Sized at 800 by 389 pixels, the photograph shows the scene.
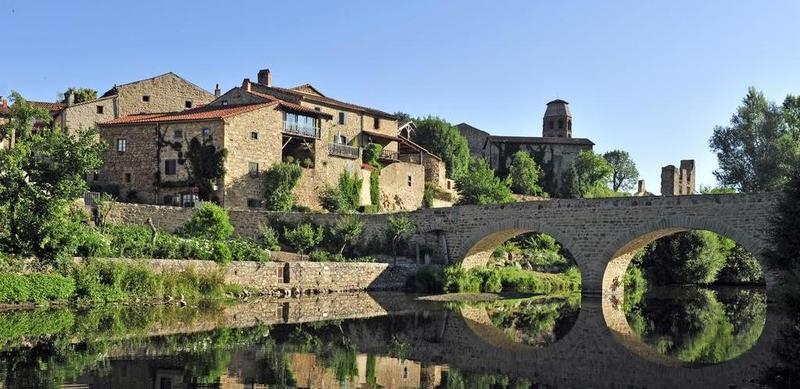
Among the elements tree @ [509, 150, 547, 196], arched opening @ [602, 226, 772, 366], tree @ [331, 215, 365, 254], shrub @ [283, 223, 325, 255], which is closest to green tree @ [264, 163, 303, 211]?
tree @ [331, 215, 365, 254]

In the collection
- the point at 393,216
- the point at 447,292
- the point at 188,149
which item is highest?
A: the point at 188,149

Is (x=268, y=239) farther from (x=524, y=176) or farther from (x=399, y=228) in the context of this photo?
(x=524, y=176)

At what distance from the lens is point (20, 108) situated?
155 ft

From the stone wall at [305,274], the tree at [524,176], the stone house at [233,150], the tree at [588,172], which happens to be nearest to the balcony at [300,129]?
the stone house at [233,150]

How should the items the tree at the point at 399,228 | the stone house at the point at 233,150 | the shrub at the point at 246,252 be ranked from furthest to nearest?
1. the stone house at the point at 233,150
2. the tree at the point at 399,228
3. the shrub at the point at 246,252

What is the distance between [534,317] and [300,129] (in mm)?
25375

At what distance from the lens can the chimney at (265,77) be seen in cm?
5841

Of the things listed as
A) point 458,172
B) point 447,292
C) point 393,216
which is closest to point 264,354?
point 447,292

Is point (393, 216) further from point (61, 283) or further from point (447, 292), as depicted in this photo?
point (61, 283)

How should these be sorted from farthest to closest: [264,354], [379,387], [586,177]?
[586,177]
[264,354]
[379,387]

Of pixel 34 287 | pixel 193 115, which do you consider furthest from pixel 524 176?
pixel 34 287

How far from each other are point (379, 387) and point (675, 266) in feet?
118

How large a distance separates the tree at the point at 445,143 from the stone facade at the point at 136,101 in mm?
17392

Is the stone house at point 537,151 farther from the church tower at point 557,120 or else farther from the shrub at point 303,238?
the shrub at point 303,238
